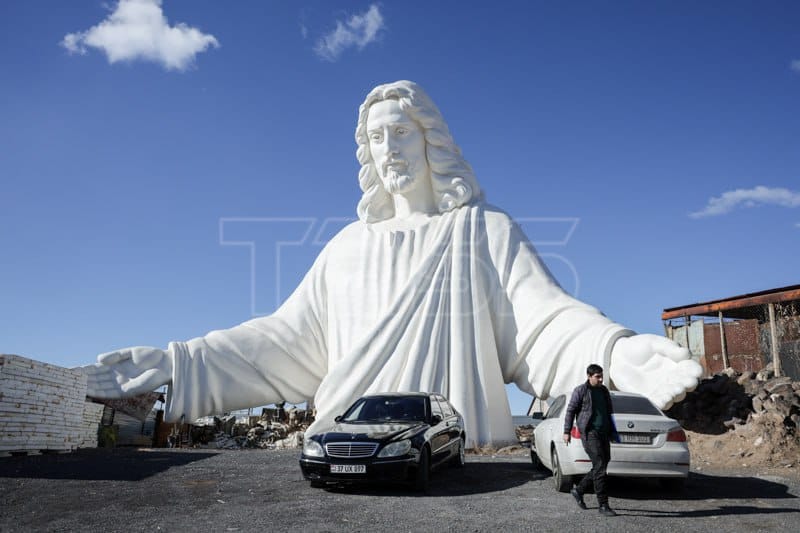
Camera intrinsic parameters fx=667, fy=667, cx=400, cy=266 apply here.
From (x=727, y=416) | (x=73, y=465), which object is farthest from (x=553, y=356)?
(x=73, y=465)

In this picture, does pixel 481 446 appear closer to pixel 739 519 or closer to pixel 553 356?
pixel 553 356

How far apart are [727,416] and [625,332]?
106 inches

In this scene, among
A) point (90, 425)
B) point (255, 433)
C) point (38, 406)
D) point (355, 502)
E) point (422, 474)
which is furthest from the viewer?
point (255, 433)

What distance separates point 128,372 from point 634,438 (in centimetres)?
843

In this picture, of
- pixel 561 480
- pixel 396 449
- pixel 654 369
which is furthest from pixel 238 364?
pixel 654 369

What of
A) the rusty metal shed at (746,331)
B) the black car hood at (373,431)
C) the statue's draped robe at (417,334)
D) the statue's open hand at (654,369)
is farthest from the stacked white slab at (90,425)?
the rusty metal shed at (746,331)

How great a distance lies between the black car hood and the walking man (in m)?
1.98

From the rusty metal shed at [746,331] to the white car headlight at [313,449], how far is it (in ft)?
63.7

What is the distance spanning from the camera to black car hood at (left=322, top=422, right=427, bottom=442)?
24.6 feet

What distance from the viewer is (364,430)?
7.78 metres

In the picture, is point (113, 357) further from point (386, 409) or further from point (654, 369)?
point (654, 369)

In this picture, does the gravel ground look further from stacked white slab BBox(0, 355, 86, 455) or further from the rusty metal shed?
the rusty metal shed

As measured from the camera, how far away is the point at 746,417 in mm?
10602

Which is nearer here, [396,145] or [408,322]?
[408,322]
